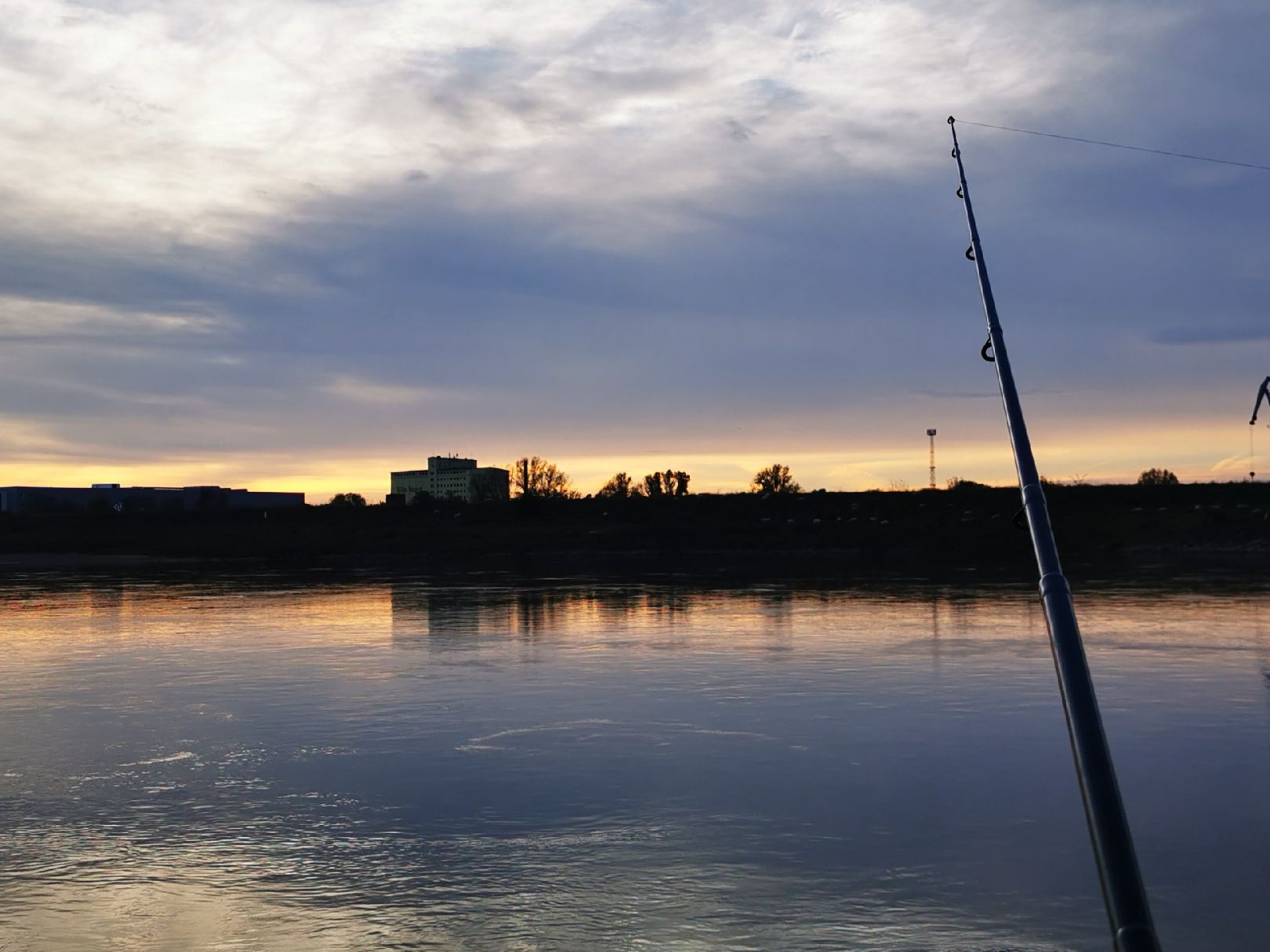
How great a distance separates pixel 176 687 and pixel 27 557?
69906 millimetres

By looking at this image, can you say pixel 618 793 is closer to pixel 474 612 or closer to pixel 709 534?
pixel 474 612

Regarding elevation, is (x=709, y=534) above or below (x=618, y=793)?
above

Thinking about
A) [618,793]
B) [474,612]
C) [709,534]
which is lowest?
[618,793]

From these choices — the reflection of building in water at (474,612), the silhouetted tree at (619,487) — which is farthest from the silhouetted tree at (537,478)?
the reflection of building in water at (474,612)

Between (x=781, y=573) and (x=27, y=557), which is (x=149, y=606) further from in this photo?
(x=27, y=557)

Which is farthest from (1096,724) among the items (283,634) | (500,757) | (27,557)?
(27,557)

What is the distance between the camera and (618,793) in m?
12.7

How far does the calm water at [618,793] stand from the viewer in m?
8.83

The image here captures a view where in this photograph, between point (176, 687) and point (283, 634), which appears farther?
point (283, 634)

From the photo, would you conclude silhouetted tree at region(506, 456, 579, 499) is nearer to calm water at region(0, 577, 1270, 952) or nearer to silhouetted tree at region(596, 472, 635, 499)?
silhouetted tree at region(596, 472, 635, 499)

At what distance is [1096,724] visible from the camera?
3.04 metres

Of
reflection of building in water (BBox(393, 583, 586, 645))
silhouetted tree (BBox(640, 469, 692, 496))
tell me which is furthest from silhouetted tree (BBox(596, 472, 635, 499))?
reflection of building in water (BBox(393, 583, 586, 645))

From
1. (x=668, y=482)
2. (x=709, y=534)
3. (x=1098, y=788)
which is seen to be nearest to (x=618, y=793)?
(x=1098, y=788)

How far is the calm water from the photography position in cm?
883
